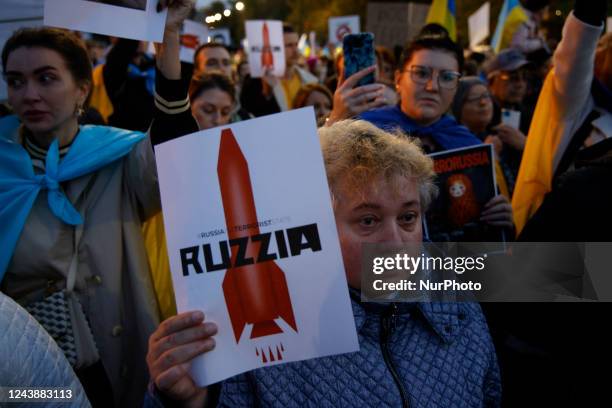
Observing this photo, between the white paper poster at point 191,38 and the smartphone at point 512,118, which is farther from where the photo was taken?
the white paper poster at point 191,38

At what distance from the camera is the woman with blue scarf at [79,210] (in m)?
2.12

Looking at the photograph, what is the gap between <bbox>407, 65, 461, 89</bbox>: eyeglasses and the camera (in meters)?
3.02

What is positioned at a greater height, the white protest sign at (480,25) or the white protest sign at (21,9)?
the white protest sign at (480,25)

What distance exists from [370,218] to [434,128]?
4.92 ft

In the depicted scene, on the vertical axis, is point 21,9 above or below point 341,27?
below

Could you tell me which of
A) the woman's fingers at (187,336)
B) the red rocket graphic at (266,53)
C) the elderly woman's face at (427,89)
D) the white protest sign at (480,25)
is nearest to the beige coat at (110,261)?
the woman's fingers at (187,336)

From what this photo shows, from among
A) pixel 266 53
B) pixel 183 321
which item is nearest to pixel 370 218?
pixel 183 321

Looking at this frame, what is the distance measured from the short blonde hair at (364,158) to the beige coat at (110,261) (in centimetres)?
80

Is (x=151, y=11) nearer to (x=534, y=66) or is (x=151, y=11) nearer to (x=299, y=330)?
(x=299, y=330)

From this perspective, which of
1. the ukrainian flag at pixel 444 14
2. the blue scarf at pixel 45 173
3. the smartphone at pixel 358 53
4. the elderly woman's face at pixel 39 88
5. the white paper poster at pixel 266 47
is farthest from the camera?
the white paper poster at pixel 266 47

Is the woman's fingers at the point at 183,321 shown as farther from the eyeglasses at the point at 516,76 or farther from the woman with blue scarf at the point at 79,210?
the eyeglasses at the point at 516,76

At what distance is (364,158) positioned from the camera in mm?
1697

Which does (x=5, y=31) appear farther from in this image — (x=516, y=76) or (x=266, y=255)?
(x=516, y=76)

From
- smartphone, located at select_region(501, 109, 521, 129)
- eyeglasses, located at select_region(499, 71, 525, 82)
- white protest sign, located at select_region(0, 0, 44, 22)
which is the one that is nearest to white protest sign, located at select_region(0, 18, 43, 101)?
white protest sign, located at select_region(0, 0, 44, 22)
